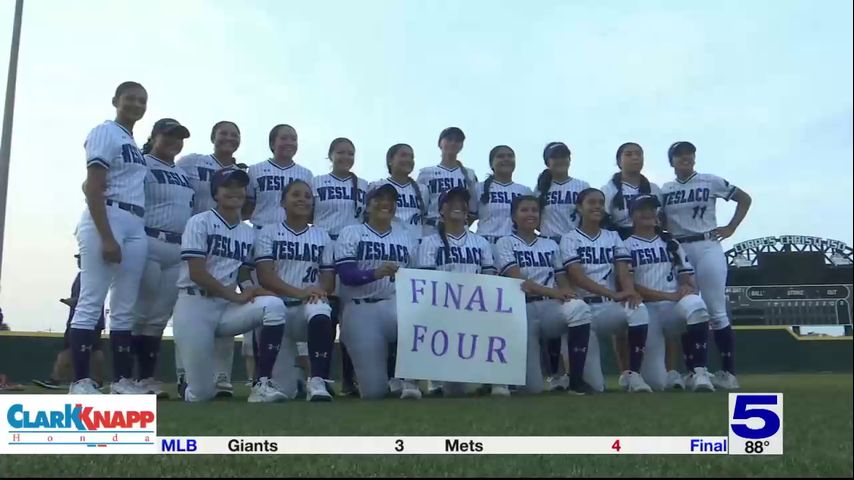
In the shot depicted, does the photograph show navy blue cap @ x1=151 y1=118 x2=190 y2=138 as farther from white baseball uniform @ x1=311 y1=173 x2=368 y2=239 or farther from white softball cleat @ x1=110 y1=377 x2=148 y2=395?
white softball cleat @ x1=110 y1=377 x2=148 y2=395

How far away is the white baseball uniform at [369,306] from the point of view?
324cm

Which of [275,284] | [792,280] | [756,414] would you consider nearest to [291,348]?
[275,284]

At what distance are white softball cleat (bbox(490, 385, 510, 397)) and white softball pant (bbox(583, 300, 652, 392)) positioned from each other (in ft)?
1.50

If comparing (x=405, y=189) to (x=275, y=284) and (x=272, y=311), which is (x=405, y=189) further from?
(x=272, y=311)

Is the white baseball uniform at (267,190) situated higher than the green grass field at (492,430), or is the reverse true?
the white baseball uniform at (267,190)

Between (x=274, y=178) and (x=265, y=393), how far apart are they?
122 centimetres

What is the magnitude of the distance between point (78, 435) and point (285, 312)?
108 cm

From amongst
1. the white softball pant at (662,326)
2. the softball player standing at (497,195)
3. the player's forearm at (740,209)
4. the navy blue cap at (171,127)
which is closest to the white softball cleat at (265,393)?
the navy blue cap at (171,127)

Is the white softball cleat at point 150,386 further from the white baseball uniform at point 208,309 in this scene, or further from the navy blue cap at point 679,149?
the navy blue cap at point 679,149

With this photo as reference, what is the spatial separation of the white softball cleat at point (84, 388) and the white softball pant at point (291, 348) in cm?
75

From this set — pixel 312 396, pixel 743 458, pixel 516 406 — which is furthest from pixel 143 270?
pixel 743 458

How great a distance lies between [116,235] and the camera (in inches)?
115

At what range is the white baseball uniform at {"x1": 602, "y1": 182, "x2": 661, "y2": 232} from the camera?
383 cm

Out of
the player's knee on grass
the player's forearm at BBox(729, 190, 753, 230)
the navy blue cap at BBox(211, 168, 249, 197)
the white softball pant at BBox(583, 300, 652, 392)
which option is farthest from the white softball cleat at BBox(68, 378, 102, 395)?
the player's forearm at BBox(729, 190, 753, 230)
